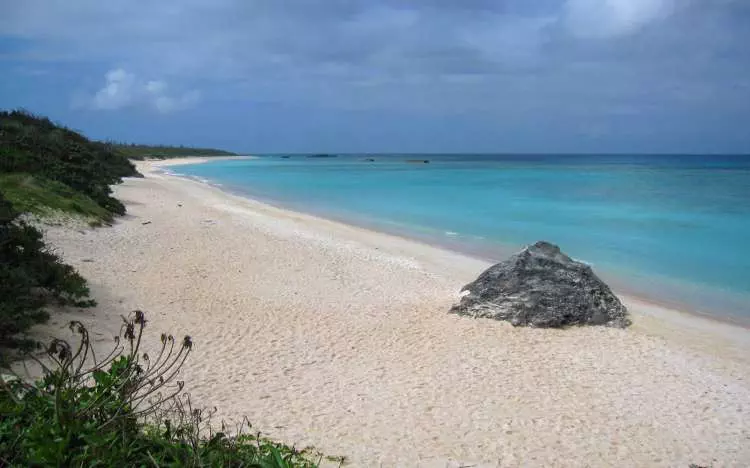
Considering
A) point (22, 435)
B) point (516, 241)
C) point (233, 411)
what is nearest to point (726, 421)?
point (233, 411)

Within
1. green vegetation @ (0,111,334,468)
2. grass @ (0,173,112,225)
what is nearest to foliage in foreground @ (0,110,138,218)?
grass @ (0,173,112,225)

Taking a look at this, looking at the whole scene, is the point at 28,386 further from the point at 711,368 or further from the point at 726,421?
the point at 711,368

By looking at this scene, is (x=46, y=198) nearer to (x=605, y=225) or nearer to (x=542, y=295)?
(x=542, y=295)

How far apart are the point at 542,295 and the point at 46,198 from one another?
12.1 m

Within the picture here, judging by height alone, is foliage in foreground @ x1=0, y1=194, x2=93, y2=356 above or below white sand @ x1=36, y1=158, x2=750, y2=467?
above

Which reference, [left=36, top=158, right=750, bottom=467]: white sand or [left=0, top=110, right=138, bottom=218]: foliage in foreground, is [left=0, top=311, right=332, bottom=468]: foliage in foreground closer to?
[left=36, top=158, right=750, bottom=467]: white sand

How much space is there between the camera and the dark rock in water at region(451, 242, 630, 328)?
30.6 feet

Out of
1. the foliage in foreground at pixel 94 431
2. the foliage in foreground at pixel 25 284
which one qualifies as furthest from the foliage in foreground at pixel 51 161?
the foliage in foreground at pixel 94 431

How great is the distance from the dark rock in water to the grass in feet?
33.4

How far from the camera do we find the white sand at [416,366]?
5352 mm

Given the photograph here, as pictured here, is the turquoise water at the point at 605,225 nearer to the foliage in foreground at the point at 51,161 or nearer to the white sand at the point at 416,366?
the white sand at the point at 416,366

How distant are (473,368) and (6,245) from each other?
6.19 metres

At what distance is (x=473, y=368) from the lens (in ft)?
23.7

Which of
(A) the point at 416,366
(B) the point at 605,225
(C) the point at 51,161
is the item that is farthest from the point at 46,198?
(B) the point at 605,225
